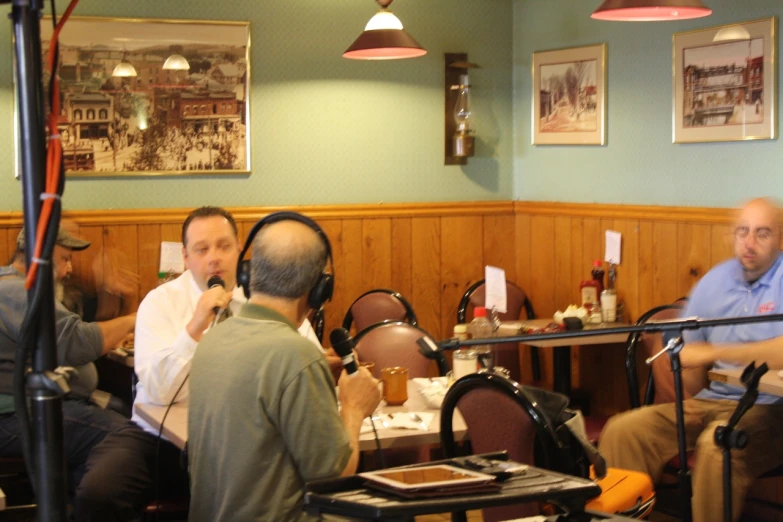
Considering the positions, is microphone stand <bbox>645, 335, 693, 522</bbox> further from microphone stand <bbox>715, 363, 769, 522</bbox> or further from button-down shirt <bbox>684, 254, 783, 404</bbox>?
button-down shirt <bbox>684, 254, 783, 404</bbox>

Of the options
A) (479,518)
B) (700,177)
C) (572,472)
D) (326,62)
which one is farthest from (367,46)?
(572,472)

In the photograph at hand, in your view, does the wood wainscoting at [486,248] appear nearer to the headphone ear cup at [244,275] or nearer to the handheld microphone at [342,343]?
the headphone ear cup at [244,275]

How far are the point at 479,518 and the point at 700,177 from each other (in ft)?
7.12

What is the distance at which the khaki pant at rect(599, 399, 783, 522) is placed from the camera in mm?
4059

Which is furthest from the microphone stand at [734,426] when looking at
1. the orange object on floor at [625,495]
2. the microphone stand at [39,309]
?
the microphone stand at [39,309]

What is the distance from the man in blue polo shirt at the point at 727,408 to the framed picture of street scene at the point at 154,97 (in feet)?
10.0

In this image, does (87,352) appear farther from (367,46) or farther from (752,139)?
(752,139)

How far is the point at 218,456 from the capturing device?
8.04 ft

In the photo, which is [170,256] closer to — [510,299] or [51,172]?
[510,299]

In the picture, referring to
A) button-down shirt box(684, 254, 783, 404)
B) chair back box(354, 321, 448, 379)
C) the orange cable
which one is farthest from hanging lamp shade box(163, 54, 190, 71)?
the orange cable

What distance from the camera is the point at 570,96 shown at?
6477 mm

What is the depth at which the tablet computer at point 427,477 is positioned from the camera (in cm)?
184

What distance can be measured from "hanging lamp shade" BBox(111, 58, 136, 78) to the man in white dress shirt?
2327mm

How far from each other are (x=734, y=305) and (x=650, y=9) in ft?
4.40
